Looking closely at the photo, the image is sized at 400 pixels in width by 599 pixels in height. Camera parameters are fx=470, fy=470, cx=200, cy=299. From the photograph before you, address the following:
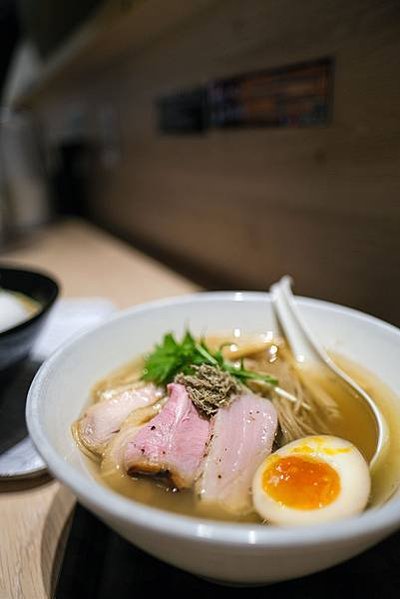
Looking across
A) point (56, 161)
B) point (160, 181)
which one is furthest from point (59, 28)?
point (160, 181)

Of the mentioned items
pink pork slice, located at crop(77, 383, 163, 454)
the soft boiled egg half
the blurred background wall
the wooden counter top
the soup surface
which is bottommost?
the wooden counter top

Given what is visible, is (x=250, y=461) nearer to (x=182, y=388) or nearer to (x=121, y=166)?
(x=182, y=388)

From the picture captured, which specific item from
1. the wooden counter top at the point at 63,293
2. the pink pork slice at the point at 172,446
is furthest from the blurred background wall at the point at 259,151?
the pink pork slice at the point at 172,446

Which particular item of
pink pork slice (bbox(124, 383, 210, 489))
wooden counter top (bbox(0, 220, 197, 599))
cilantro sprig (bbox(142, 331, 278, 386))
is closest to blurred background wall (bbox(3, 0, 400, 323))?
wooden counter top (bbox(0, 220, 197, 599))

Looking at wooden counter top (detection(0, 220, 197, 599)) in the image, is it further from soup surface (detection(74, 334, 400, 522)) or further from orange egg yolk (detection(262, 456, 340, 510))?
orange egg yolk (detection(262, 456, 340, 510))

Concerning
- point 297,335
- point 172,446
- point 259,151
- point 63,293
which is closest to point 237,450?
point 172,446
